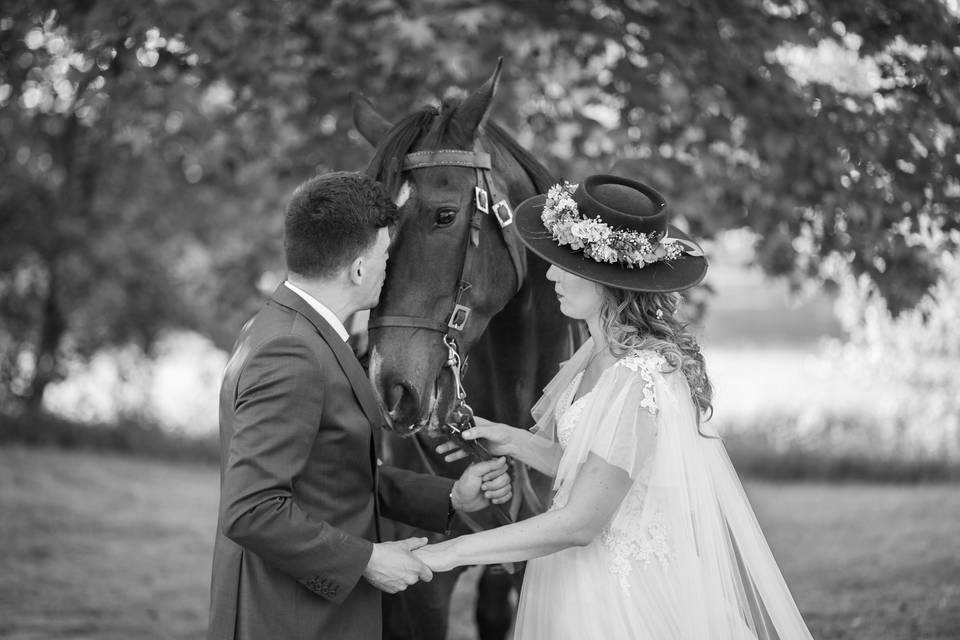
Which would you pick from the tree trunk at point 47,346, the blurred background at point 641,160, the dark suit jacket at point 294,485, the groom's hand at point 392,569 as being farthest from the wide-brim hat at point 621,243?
the tree trunk at point 47,346

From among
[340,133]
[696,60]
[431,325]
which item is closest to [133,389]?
[340,133]

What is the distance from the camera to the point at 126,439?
1177 centimetres

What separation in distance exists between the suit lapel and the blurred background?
180 cm

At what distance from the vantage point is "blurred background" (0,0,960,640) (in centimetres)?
473

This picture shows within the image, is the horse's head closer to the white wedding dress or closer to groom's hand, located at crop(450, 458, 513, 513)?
groom's hand, located at crop(450, 458, 513, 513)

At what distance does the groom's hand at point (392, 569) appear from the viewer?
254 cm

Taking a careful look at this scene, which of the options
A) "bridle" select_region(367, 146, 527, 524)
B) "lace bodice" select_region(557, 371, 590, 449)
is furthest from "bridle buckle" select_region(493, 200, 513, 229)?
"lace bodice" select_region(557, 371, 590, 449)

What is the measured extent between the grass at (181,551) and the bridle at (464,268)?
3.05 m

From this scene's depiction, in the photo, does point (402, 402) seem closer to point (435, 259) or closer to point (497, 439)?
point (497, 439)

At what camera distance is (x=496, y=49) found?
5.47 meters

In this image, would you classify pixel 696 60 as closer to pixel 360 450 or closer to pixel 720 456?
pixel 720 456

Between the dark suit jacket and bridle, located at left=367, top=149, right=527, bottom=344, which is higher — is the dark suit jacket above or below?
below

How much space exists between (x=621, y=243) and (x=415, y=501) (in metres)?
1.06

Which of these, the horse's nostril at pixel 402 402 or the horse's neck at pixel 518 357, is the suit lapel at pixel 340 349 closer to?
the horse's nostril at pixel 402 402
